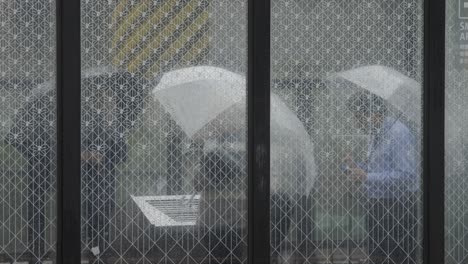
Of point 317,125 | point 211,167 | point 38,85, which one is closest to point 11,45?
point 38,85

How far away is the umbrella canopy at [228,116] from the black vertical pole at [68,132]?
2.32 feet

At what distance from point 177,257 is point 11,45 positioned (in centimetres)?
228

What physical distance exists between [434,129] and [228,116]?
186cm

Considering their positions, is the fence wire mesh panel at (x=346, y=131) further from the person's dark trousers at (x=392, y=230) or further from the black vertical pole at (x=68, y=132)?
the black vertical pole at (x=68, y=132)

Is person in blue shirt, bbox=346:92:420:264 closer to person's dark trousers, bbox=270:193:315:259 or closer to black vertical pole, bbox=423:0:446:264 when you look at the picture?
black vertical pole, bbox=423:0:446:264

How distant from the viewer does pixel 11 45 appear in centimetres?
654

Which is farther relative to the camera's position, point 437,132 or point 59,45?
point 437,132

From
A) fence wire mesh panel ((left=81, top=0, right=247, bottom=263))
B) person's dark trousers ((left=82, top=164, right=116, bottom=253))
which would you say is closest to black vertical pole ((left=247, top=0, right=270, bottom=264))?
fence wire mesh panel ((left=81, top=0, right=247, bottom=263))

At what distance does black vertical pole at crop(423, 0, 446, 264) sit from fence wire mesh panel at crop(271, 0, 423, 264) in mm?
73

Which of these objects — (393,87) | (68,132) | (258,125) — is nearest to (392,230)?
(393,87)


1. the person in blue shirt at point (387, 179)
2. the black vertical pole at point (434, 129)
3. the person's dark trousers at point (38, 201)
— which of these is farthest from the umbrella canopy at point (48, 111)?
the black vertical pole at point (434, 129)

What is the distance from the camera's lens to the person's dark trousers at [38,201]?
21.5 ft

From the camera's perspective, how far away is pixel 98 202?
666 cm

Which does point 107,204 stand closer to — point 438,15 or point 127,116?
point 127,116
